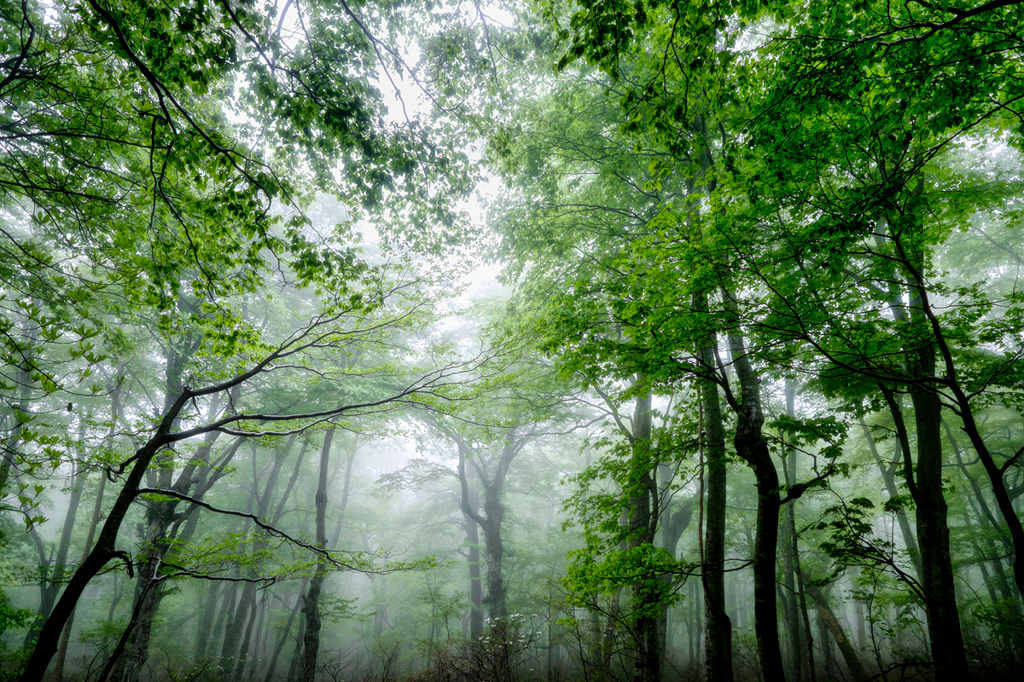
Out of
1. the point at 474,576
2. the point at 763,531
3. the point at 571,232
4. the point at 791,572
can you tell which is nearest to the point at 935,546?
the point at 763,531

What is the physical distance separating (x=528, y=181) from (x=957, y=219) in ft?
19.3

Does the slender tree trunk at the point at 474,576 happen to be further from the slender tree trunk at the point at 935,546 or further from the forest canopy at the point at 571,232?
the slender tree trunk at the point at 935,546

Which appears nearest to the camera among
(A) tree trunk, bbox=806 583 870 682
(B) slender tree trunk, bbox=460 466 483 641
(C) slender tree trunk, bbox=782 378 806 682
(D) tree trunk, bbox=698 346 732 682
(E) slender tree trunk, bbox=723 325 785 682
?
(E) slender tree trunk, bbox=723 325 785 682

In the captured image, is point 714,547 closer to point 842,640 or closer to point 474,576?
point 842,640

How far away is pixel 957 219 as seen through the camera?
4480 millimetres

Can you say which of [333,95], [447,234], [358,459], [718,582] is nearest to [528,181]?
[447,234]

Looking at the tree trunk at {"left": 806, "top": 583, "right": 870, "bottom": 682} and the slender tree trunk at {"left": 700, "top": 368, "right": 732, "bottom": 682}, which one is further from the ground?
the slender tree trunk at {"left": 700, "top": 368, "right": 732, "bottom": 682}

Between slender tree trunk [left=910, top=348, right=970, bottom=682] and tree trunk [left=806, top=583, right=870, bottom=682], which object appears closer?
slender tree trunk [left=910, top=348, right=970, bottom=682]

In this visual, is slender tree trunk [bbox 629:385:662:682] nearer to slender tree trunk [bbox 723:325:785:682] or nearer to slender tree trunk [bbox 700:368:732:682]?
slender tree trunk [bbox 700:368:732:682]

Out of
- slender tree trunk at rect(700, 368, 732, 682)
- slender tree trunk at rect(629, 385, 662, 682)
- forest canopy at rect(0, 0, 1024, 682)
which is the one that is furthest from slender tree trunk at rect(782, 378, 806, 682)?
slender tree trunk at rect(629, 385, 662, 682)

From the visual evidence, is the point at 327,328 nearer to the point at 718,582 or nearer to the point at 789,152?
the point at 789,152

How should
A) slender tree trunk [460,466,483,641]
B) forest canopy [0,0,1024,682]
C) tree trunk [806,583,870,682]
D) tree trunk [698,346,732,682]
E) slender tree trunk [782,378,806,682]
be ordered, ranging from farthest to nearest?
slender tree trunk [460,466,483,641]
tree trunk [806,583,870,682]
slender tree trunk [782,378,806,682]
tree trunk [698,346,732,682]
forest canopy [0,0,1024,682]

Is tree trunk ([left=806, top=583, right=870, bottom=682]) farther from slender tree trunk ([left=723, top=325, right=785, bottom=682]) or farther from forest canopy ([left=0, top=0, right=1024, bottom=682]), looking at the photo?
slender tree trunk ([left=723, top=325, right=785, bottom=682])

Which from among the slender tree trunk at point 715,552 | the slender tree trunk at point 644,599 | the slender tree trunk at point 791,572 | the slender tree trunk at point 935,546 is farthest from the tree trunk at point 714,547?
the slender tree trunk at point 935,546
